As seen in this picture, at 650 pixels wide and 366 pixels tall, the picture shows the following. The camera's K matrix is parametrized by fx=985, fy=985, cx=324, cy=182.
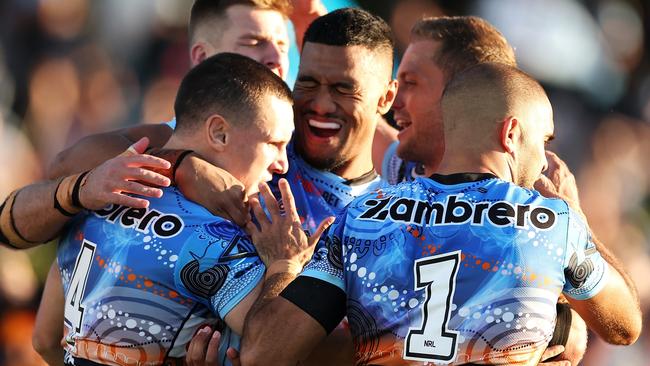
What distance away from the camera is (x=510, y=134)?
402 cm

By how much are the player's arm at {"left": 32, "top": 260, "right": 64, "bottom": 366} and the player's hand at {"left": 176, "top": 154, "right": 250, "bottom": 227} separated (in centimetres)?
104

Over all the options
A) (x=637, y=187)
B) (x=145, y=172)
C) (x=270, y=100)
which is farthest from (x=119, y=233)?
(x=637, y=187)

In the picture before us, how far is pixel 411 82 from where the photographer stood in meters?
6.16

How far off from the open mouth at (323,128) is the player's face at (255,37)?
0.66m

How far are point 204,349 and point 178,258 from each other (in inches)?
15.2

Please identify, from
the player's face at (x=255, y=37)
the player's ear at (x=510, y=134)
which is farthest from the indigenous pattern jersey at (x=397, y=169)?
the player's ear at (x=510, y=134)

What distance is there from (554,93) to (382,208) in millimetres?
5752

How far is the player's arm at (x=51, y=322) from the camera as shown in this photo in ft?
16.0

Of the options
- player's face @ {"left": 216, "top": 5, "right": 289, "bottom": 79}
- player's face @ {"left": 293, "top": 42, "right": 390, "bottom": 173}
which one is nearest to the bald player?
player's face @ {"left": 293, "top": 42, "right": 390, "bottom": 173}

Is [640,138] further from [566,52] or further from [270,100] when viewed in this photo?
[270,100]

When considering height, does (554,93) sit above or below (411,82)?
below

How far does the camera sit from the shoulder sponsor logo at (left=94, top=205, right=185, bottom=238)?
407 cm

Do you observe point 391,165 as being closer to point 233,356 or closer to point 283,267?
point 283,267

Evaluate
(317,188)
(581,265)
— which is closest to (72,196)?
(317,188)
